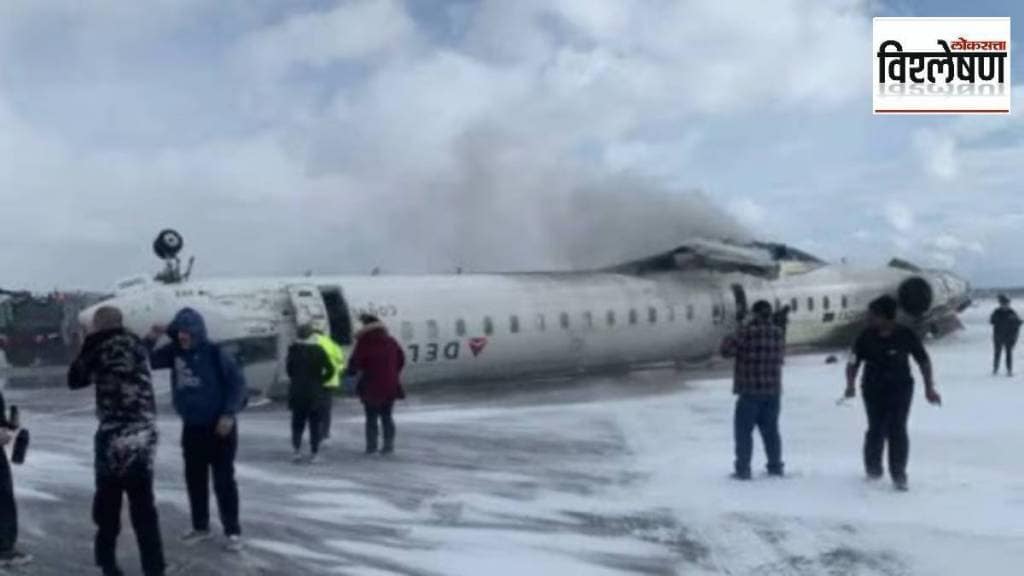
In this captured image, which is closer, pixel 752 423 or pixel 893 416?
pixel 893 416

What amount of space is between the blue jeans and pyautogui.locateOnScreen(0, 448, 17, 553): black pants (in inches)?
253

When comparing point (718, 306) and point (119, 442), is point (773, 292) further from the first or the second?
point (119, 442)

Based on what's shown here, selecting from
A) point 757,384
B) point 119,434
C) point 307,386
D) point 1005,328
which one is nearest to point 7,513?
point 119,434

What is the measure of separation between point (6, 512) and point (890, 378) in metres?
7.35

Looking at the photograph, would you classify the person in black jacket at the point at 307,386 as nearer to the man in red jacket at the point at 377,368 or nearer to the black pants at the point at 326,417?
the man in red jacket at the point at 377,368

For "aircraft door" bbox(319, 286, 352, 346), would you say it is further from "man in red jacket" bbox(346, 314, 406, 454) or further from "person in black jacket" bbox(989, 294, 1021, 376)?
"person in black jacket" bbox(989, 294, 1021, 376)

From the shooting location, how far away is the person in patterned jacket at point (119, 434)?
7500 millimetres

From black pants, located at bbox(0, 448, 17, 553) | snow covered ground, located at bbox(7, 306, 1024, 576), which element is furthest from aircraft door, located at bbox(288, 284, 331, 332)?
black pants, located at bbox(0, 448, 17, 553)

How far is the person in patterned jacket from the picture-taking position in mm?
7500

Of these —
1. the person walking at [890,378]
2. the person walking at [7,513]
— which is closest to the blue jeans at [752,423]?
the person walking at [890,378]

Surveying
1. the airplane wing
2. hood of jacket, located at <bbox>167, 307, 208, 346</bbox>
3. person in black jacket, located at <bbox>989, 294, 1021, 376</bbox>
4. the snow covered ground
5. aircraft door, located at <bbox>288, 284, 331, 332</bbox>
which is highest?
the airplane wing

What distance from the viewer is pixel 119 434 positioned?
Result: 24.7 feet

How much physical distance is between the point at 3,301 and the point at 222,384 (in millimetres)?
34237

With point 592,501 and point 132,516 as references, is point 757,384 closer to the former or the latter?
point 592,501
